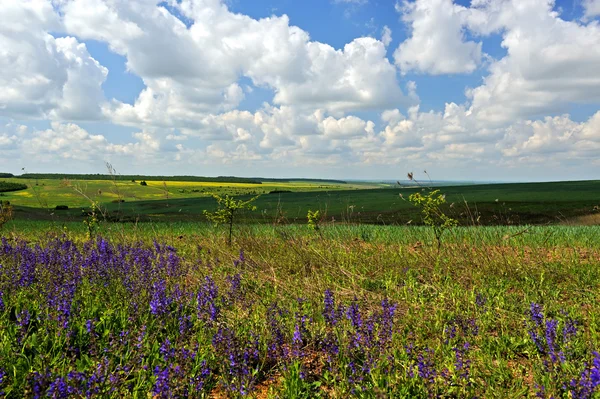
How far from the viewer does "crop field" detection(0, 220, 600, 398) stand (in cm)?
312

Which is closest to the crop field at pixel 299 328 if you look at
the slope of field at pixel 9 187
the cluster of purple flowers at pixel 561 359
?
the cluster of purple flowers at pixel 561 359

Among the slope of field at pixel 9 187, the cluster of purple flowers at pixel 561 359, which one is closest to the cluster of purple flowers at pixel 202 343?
the cluster of purple flowers at pixel 561 359

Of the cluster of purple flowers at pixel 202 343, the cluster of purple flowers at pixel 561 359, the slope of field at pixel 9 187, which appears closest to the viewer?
the cluster of purple flowers at pixel 561 359

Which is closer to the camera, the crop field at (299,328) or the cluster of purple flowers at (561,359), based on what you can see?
the cluster of purple flowers at (561,359)

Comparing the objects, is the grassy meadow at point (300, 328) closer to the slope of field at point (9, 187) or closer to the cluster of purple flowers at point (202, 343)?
the cluster of purple flowers at point (202, 343)

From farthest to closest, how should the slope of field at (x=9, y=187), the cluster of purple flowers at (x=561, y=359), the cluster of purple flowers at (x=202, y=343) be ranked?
the slope of field at (x=9, y=187) < the cluster of purple flowers at (x=202, y=343) < the cluster of purple flowers at (x=561, y=359)

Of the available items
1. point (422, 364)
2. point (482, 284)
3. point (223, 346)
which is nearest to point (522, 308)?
point (482, 284)

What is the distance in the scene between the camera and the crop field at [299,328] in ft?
10.2

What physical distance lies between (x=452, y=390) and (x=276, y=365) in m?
1.51

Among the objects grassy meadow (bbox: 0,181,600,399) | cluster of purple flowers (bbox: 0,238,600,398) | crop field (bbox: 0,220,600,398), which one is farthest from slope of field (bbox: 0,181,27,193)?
cluster of purple flowers (bbox: 0,238,600,398)

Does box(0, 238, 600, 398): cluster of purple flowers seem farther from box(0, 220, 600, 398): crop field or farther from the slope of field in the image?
the slope of field

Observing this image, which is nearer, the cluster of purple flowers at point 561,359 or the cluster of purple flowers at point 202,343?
the cluster of purple flowers at point 561,359

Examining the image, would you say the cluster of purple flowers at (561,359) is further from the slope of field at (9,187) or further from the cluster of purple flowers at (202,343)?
the slope of field at (9,187)

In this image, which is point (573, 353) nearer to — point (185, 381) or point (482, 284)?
point (482, 284)
